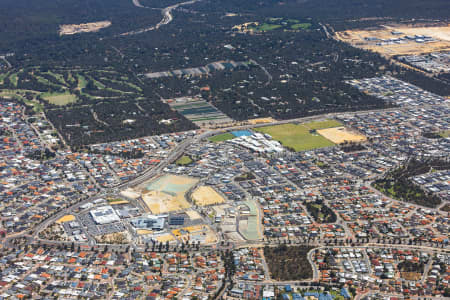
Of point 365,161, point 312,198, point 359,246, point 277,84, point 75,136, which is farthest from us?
point 277,84

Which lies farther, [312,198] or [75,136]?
[75,136]

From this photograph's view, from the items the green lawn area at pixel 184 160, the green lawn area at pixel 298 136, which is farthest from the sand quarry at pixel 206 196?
the green lawn area at pixel 298 136

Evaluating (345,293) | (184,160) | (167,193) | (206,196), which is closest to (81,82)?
(184,160)

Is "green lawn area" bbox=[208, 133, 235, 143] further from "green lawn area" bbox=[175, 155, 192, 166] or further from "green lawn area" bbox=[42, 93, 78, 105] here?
"green lawn area" bbox=[42, 93, 78, 105]

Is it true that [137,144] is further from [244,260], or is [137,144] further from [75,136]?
[244,260]

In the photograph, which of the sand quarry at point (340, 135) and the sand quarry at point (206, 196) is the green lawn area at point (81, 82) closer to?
the sand quarry at point (340, 135)

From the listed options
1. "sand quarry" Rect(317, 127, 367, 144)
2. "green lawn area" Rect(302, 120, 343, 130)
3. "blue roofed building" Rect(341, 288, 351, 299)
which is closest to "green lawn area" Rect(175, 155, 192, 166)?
"sand quarry" Rect(317, 127, 367, 144)

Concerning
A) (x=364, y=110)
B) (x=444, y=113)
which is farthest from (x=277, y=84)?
(x=444, y=113)
